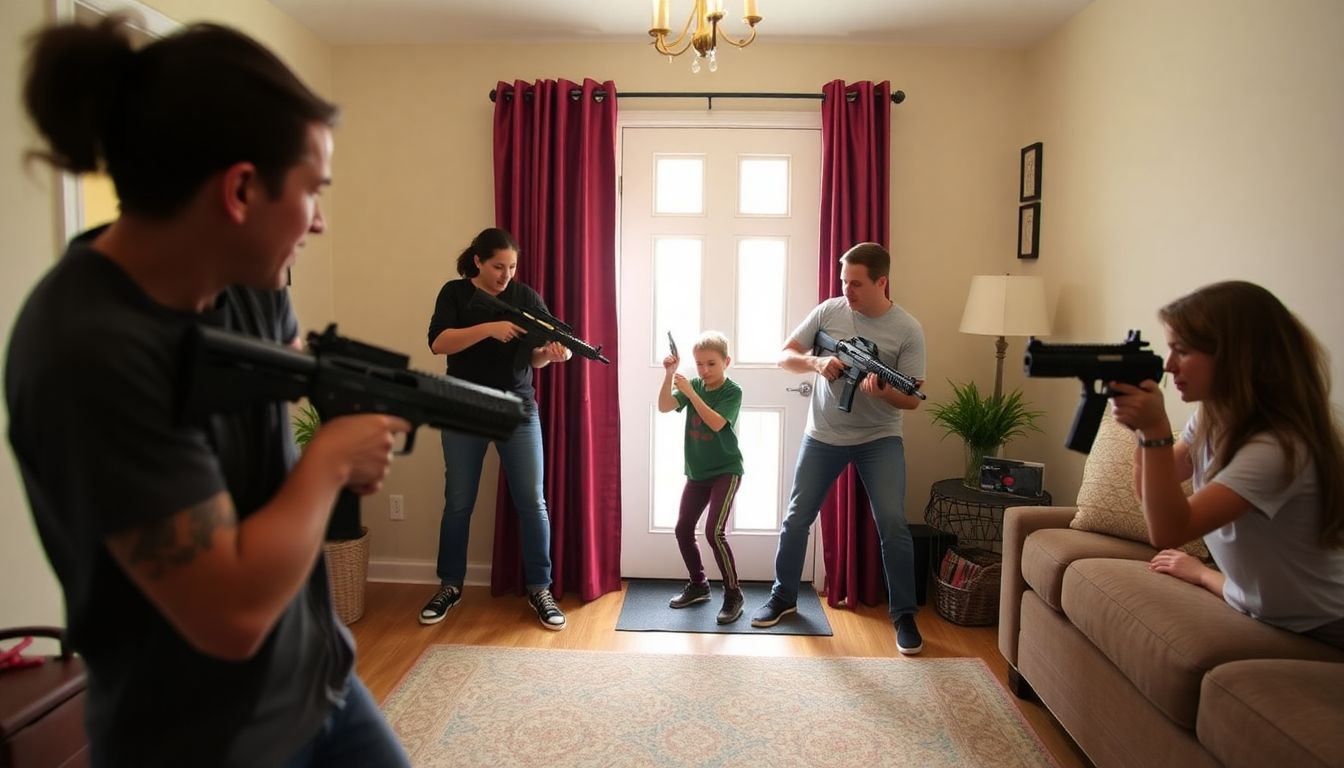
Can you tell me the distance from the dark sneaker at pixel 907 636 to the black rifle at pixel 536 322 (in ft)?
5.09

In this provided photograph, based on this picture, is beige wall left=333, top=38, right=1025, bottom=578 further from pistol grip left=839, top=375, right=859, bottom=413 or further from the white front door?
pistol grip left=839, top=375, right=859, bottom=413

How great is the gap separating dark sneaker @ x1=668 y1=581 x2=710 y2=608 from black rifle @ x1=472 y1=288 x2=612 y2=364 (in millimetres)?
1115

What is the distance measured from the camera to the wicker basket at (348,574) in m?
3.16

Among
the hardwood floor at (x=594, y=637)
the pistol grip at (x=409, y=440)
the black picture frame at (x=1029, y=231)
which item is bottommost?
the hardwood floor at (x=594, y=637)

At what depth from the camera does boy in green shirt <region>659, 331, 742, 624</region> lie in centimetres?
317

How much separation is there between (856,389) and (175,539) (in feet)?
8.20

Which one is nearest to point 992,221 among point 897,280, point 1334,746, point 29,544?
point 897,280

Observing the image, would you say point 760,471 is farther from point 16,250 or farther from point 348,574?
point 16,250

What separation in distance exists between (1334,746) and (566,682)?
6.74 feet

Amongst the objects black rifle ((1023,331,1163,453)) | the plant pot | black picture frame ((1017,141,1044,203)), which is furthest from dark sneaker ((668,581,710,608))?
black picture frame ((1017,141,1044,203))

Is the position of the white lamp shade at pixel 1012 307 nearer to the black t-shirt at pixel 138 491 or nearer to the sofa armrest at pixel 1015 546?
the sofa armrest at pixel 1015 546

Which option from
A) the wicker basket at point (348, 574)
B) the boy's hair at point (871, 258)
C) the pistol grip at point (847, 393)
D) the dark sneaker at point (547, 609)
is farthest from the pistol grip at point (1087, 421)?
the wicker basket at point (348, 574)

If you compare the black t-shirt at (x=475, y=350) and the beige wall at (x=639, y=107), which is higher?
the beige wall at (x=639, y=107)

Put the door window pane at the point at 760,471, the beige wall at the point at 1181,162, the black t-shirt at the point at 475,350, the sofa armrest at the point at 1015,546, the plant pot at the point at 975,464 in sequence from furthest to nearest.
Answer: the door window pane at the point at 760,471 → the plant pot at the point at 975,464 → the black t-shirt at the point at 475,350 → the sofa armrest at the point at 1015,546 → the beige wall at the point at 1181,162
